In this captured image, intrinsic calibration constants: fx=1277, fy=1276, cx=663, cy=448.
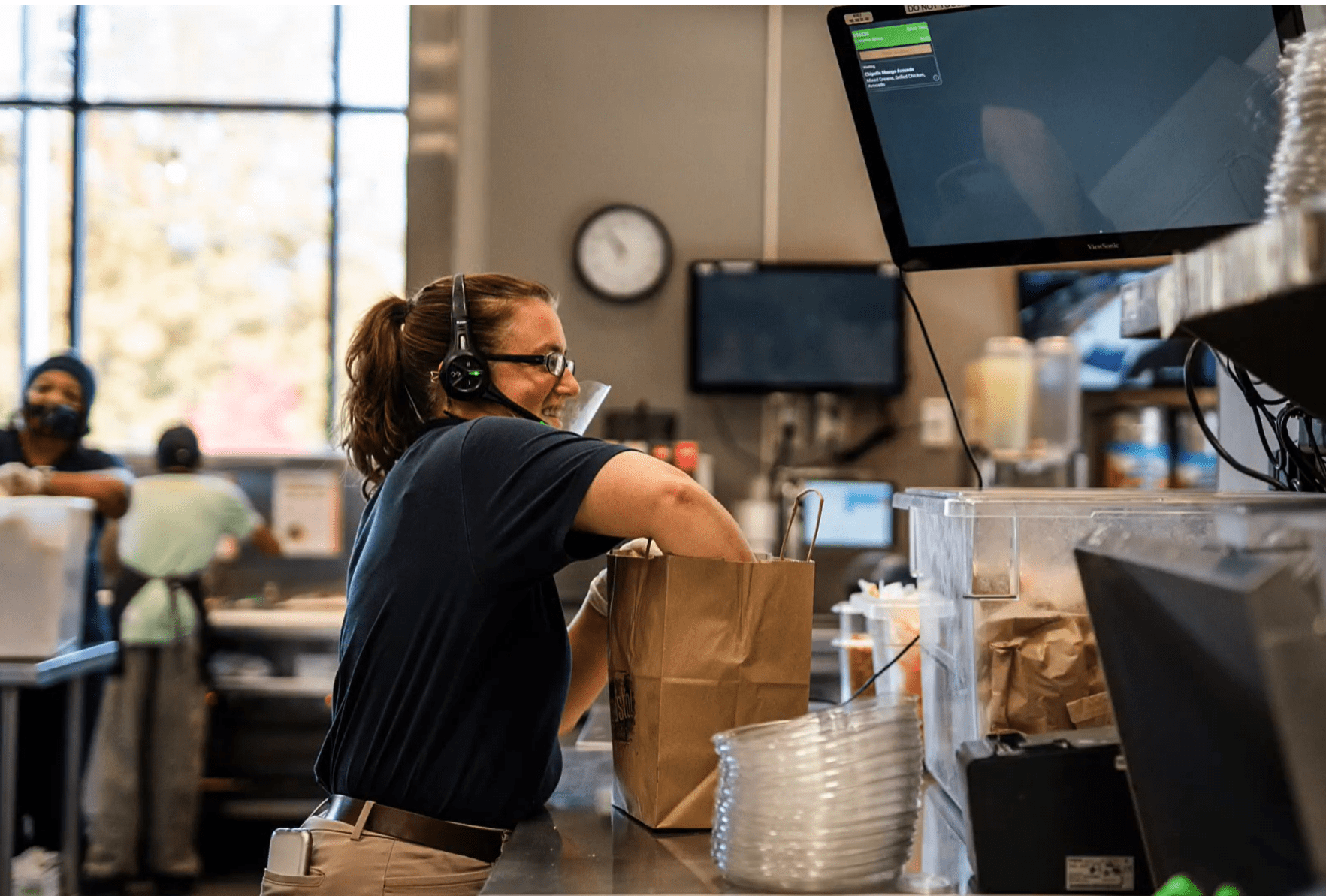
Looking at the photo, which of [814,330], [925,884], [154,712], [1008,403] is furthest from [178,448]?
[925,884]

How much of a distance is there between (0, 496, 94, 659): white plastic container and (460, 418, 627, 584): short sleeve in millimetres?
2044

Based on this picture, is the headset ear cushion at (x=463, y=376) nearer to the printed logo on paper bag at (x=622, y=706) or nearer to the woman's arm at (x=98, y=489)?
the printed logo on paper bag at (x=622, y=706)

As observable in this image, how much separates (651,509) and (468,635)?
0.27 meters

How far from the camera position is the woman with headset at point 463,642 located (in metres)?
1.30

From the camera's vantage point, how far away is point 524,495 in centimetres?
132

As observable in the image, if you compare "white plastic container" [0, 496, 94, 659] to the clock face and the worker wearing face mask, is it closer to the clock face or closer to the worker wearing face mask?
the worker wearing face mask

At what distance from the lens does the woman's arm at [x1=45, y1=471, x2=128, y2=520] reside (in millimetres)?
→ 3617

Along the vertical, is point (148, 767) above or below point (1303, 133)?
below

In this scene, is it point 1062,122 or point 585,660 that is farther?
point 585,660

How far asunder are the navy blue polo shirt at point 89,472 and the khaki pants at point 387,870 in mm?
2306

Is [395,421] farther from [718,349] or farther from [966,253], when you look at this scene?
[718,349]

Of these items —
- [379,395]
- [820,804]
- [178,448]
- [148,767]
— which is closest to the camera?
[820,804]

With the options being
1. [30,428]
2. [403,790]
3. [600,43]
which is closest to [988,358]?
[600,43]

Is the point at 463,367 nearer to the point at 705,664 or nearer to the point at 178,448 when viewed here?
the point at 705,664
